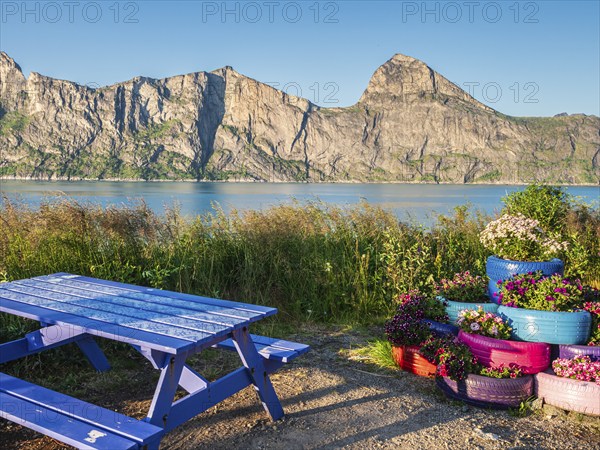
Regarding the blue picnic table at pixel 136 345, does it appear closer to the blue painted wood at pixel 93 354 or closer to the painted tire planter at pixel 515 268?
the blue painted wood at pixel 93 354

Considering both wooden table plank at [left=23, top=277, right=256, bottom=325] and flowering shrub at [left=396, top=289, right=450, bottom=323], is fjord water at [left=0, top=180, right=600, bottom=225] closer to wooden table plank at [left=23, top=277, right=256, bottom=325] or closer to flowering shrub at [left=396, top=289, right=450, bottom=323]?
wooden table plank at [left=23, top=277, right=256, bottom=325]

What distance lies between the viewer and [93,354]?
170 inches

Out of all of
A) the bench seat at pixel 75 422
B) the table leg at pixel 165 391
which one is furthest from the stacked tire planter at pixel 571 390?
the bench seat at pixel 75 422

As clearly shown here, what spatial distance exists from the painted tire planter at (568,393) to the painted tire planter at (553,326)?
1.17 ft

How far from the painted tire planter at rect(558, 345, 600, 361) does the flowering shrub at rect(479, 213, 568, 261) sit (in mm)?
1800

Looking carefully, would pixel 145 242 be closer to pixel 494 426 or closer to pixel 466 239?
pixel 494 426

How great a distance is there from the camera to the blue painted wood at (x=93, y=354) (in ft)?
14.0

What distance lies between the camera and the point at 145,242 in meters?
6.43

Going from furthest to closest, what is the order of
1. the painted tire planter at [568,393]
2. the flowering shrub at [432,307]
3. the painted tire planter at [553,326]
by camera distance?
1. the flowering shrub at [432,307]
2. the painted tire planter at [553,326]
3. the painted tire planter at [568,393]

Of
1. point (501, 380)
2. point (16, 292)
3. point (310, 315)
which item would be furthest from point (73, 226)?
point (501, 380)

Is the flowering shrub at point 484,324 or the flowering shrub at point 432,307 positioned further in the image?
the flowering shrub at point 432,307

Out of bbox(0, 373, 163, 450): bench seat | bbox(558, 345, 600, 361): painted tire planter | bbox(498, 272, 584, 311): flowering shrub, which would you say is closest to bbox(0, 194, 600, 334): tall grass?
bbox(498, 272, 584, 311): flowering shrub

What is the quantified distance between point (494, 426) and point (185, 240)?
485cm

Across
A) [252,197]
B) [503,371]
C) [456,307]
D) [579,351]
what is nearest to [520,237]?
[456,307]
